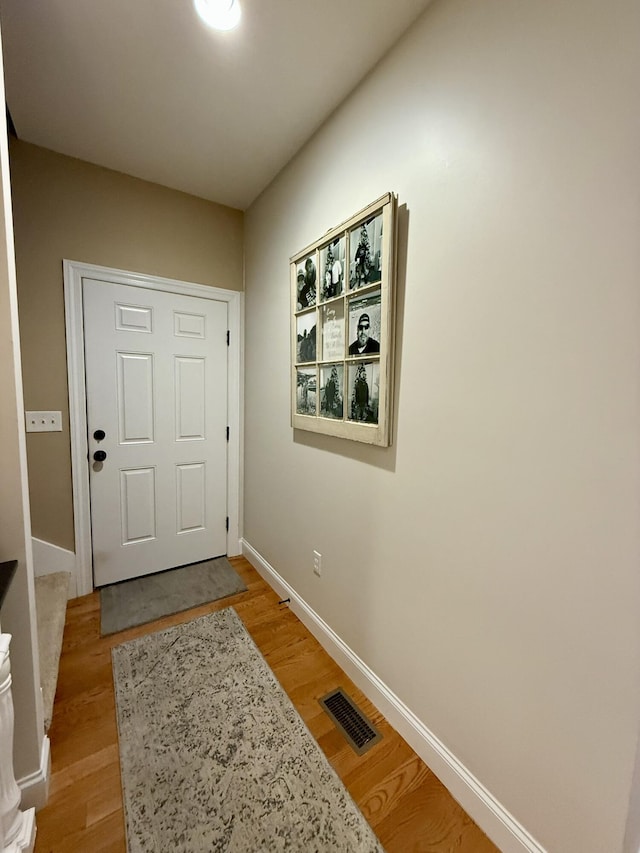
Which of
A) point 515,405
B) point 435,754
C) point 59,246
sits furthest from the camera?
point 59,246

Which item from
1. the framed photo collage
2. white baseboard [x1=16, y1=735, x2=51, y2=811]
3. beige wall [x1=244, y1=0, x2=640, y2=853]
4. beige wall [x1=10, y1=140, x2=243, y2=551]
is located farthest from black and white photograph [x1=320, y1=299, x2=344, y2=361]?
white baseboard [x1=16, y1=735, x2=51, y2=811]

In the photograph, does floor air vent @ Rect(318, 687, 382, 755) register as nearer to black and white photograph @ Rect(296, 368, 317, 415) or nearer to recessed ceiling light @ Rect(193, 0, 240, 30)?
black and white photograph @ Rect(296, 368, 317, 415)

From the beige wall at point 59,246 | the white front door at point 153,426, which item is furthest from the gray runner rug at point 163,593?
the beige wall at point 59,246

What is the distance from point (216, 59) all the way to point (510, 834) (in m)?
2.84

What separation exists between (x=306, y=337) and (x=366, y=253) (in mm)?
Answer: 553

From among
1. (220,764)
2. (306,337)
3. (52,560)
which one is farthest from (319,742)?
Answer: (52,560)

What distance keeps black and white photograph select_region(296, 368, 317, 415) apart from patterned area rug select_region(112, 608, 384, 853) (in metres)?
1.27

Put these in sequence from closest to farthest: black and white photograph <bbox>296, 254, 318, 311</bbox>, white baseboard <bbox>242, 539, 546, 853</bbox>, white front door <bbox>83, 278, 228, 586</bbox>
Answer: white baseboard <bbox>242, 539, 546, 853</bbox> < black and white photograph <bbox>296, 254, 318, 311</bbox> < white front door <bbox>83, 278, 228, 586</bbox>

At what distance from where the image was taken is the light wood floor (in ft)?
3.48

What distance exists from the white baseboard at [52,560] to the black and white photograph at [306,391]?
1.71 meters

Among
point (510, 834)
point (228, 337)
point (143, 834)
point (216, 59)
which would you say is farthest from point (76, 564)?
point (216, 59)

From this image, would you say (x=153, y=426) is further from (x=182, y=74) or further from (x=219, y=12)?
(x=219, y=12)

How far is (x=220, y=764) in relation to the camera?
4.06 feet

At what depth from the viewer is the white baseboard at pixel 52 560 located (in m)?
2.10
